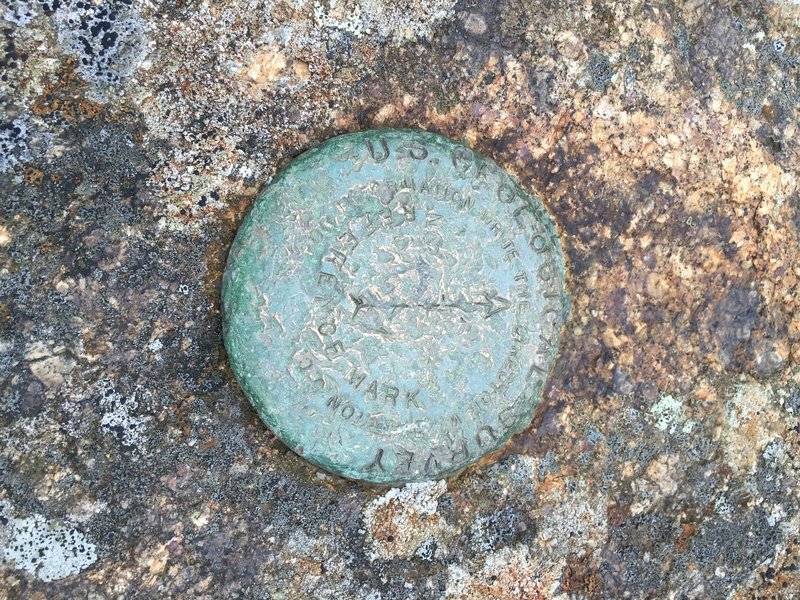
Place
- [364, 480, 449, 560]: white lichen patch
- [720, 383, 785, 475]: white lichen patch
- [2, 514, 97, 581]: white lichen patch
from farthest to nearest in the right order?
[720, 383, 785, 475]: white lichen patch, [364, 480, 449, 560]: white lichen patch, [2, 514, 97, 581]: white lichen patch

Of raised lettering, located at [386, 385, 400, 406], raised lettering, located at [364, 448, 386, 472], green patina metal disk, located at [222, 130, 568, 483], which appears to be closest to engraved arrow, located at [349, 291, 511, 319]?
green patina metal disk, located at [222, 130, 568, 483]

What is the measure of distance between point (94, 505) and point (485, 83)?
3.86ft

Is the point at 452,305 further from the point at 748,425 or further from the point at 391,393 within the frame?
the point at 748,425

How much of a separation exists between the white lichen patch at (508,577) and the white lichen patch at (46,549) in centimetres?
77

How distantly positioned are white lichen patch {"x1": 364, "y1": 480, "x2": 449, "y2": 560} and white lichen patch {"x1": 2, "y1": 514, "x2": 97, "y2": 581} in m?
0.57

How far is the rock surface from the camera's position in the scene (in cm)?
131

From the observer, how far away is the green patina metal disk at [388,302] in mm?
1342

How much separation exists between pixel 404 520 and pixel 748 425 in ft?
2.86

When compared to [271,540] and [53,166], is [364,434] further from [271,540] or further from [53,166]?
[53,166]

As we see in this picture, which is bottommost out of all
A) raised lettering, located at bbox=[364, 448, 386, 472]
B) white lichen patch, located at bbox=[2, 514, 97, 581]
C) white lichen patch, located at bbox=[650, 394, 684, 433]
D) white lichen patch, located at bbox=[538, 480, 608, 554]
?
white lichen patch, located at bbox=[2, 514, 97, 581]

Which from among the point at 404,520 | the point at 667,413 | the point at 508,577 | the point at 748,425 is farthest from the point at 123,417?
the point at 748,425

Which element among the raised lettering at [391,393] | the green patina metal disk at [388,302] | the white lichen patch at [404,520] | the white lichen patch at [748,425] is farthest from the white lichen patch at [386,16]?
the white lichen patch at [748,425]

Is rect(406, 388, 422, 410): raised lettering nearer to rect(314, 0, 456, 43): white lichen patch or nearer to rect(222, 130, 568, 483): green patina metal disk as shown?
rect(222, 130, 568, 483): green patina metal disk

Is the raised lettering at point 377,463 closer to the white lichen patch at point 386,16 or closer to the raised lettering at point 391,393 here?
the raised lettering at point 391,393
